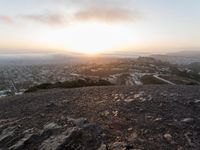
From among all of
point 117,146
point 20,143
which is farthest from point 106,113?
point 20,143

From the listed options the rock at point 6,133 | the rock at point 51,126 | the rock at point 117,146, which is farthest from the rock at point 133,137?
the rock at point 6,133

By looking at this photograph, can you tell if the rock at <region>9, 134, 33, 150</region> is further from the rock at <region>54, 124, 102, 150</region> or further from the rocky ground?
the rock at <region>54, 124, 102, 150</region>

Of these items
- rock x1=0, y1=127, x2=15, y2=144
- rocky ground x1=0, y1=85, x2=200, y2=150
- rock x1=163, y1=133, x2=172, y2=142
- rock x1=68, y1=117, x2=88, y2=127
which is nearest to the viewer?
rock x1=163, y1=133, x2=172, y2=142

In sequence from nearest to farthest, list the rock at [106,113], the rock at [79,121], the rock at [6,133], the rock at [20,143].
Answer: the rock at [20,143] → the rock at [79,121] → the rock at [6,133] → the rock at [106,113]

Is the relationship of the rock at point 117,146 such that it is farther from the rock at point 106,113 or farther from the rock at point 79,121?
the rock at point 106,113

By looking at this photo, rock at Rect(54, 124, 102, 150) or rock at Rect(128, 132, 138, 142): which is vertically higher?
rock at Rect(128, 132, 138, 142)

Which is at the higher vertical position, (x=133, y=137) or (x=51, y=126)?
(x=133, y=137)

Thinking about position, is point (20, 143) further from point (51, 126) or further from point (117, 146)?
point (117, 146)

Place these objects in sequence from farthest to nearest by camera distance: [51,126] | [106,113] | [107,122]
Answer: [106,113], [51,126], [107,122]

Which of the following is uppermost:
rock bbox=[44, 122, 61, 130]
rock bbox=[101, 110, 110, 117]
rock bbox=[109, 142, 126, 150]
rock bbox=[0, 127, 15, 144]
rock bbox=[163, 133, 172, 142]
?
rock bbox=[101, 110, 110, 117]

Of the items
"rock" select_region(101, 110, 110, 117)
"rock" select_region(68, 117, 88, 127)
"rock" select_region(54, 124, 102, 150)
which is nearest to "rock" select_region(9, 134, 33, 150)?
"rock" select_region(54, 124, 102, 150)
